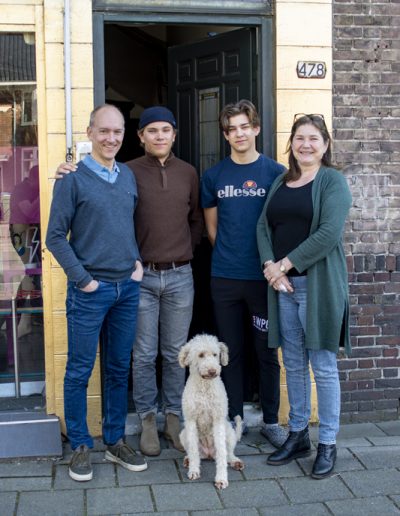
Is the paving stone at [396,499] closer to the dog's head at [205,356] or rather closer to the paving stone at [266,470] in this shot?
the paving stone at [266,470]

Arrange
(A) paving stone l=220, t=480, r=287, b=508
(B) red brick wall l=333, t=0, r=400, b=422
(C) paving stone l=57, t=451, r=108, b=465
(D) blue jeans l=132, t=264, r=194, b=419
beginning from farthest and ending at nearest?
(B) red brick wall l=333, t=0, r=400, b=422 → (D) blue jeans l=132, t=264, r=194, b=419 → (C) paving stone l=57, t=451, r=108, b=465 → (A) paving stone l=220, t=480, r=287, b=508

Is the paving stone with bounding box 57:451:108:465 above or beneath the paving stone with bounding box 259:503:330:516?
above

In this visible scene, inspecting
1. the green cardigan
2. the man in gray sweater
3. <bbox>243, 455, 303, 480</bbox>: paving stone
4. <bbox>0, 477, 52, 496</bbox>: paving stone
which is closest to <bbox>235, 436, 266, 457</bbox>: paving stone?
<bbox>243, 455, 303, 480</bbox>: paving stone

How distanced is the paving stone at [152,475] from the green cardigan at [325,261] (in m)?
1.14

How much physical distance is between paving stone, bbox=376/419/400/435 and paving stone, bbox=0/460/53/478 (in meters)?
2.38

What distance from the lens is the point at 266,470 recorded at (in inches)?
178

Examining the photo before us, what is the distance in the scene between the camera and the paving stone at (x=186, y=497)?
4031mm

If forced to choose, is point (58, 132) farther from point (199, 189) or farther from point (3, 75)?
point (199, 189)

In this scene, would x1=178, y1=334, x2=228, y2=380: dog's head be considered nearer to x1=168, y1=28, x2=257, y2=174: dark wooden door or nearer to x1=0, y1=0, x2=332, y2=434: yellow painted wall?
x1=0, y1=0, x2=332, y2=434: yellow painted wall

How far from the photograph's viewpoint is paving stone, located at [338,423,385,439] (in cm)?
516

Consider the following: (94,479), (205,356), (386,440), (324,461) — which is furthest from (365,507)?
(94,479)

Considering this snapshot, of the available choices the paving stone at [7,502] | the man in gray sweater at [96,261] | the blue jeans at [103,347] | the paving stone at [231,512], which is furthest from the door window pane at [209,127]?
the paving stone at [7,502]

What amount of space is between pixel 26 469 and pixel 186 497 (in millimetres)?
1070

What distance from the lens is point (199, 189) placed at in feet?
16.2
